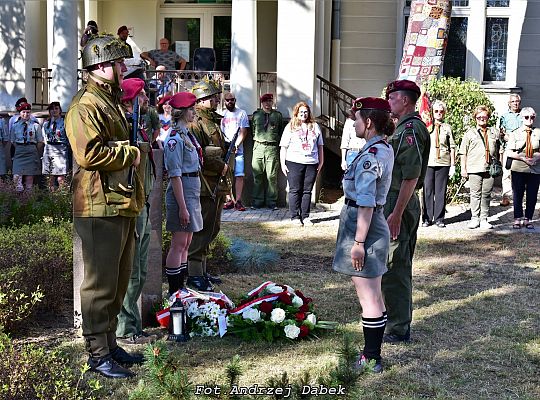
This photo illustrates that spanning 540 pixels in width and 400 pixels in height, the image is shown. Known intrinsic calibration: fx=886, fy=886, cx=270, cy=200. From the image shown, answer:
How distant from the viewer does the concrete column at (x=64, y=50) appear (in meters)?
16.0

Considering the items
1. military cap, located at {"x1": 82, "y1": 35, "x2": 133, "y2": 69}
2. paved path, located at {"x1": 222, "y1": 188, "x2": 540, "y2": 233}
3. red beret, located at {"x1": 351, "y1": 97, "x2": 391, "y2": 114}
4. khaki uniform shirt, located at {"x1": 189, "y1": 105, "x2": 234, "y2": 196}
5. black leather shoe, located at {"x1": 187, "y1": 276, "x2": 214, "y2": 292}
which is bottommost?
paved path, located at {"x1": 222, "y1": 188, "x2": 540, "y2": 233}

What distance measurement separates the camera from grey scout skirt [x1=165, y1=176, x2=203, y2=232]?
783 cm

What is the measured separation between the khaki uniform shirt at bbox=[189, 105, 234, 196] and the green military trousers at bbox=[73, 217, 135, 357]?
240cm

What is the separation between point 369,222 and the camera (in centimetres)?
596

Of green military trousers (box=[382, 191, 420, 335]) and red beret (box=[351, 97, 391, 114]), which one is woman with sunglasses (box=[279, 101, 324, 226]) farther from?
red beret (box=[351, 97, 391, 114])

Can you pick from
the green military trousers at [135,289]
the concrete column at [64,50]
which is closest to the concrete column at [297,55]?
the concrete column at [64,50]

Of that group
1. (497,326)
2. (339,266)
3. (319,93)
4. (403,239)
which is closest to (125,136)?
(339,266)

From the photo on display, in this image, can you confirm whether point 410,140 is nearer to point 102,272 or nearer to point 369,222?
point 369,222

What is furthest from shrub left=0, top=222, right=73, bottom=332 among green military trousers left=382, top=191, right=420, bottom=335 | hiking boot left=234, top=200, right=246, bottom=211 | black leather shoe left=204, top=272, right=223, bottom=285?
hiking boot left=234, top=200, right=246, bottom=211

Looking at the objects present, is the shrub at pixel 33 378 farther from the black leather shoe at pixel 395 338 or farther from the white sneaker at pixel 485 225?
the white sneaker at pixel 485 225

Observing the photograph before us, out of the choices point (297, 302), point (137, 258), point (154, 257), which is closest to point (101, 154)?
point (137, 258)

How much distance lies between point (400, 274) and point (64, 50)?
35.4ft

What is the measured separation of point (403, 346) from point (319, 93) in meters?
10.8

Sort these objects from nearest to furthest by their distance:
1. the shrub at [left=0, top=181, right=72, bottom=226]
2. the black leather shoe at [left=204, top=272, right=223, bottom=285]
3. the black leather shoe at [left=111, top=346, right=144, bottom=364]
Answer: the black leather shoe at [left=111, top=346, right=144, bottom=364], the black leather shoe at [left=204, top=272, right=223, bottom=285], the shrub at [left=0, top=181, right=72, bottom=226]
